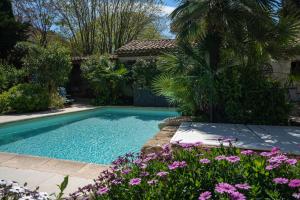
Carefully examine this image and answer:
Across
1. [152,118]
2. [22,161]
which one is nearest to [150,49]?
[152,118]

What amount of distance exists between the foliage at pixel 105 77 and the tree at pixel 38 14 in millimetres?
10505

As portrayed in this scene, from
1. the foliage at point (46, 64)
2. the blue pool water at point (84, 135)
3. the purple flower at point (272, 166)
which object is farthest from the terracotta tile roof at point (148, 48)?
the purple flower at point (272, 166)

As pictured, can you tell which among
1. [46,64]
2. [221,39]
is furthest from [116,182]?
[46,64]

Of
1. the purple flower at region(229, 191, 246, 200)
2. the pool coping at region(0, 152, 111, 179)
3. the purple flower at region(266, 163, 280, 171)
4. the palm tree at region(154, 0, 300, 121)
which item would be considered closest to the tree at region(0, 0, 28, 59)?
the palm tree at region(154, 0, 300, 121)

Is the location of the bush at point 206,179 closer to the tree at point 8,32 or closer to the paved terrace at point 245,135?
the paved terrace at point 245,135

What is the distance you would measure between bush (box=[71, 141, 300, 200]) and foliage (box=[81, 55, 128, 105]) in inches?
529

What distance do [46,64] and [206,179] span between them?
1259 cm

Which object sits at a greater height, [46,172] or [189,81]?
[189,81]

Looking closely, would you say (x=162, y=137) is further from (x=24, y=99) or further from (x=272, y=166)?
(x=24, y=99)

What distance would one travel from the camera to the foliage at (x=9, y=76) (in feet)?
45.9

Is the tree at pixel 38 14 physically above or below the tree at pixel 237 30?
above

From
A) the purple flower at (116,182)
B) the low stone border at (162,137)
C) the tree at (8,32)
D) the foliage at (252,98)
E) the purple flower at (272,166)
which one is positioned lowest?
the low stone border at (162,137)

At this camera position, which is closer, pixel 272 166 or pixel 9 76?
pixel 272 166

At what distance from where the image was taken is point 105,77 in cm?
1634
